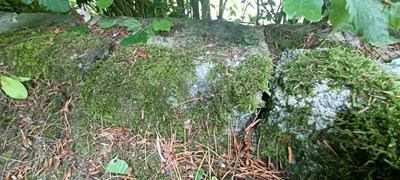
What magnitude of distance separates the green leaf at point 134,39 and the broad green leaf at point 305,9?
1.03m

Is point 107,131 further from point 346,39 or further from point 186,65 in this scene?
point 346,39

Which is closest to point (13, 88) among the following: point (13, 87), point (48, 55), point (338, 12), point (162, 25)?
point (13, 87)

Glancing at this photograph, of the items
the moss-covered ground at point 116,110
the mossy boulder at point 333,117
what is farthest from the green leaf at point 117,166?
the mossy boulder at point 333,117

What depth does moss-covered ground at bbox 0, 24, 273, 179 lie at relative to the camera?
1416 millimetres

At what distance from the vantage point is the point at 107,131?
1.50 meters

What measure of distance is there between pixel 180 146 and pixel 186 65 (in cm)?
43

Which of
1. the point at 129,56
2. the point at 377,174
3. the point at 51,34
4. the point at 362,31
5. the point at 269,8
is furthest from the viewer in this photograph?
the point at 269,8

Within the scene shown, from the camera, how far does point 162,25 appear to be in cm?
177

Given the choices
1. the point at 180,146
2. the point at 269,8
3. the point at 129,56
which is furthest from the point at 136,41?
the point at 269,8

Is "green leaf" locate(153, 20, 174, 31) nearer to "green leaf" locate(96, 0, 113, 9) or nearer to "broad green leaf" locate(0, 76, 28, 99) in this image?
"green leaf" locate(96, 0, 113, 9)

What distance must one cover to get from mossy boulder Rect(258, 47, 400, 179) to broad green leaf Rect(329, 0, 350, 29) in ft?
1.01

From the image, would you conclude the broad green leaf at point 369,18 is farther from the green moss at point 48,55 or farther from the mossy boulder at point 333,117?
the green moss at point 48,55

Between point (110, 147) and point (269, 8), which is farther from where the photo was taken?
point (269, 8)

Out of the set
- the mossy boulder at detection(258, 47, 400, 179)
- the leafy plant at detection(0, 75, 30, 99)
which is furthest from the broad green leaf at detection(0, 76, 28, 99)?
the mossy boulder at detection(258, 47, 400, 179)
